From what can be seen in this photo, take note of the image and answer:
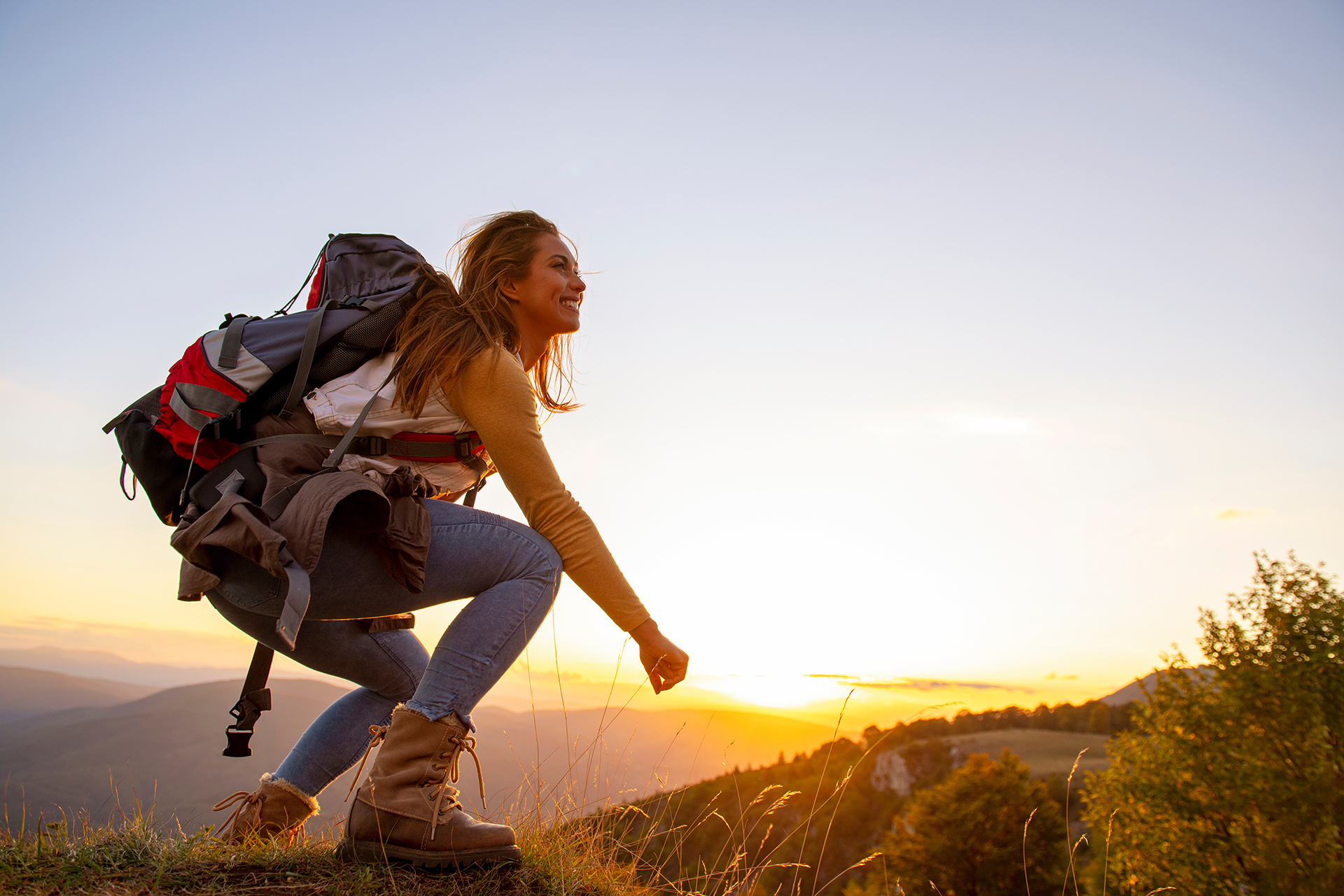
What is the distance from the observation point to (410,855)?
6.59 feet

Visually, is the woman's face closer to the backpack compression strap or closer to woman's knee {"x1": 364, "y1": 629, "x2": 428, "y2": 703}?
woman's knee {"x1": 364, "y1": 629, "x2": 428, "y2": 703}

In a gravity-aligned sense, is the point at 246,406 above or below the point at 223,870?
above

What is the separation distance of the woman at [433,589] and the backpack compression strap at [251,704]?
0.16 meters

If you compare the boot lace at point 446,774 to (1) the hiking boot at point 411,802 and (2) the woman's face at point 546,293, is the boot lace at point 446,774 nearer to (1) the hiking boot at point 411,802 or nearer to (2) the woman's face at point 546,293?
(1) the hiking boot at point 411,802

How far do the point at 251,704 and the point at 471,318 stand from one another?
1.49m

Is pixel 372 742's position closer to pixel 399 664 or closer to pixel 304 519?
pixel 399 664

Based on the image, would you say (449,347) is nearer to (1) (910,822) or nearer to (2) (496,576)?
(2) (496,576)

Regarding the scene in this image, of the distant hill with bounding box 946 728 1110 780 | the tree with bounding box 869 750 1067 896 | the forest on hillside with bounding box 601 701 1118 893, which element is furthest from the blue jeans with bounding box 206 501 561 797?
the distant hill with bounding box 946 728 1110 780

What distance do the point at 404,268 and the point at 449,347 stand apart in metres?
0.44

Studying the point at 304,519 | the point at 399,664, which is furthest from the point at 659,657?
the point at 304,519

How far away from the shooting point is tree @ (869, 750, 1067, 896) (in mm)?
34156

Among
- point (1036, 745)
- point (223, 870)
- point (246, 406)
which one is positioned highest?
point (246, 406)

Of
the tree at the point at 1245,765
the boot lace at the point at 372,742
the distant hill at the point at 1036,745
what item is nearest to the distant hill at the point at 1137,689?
the tree at the point at 1245,765

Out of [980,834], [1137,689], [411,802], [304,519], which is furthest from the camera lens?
[980,834]
